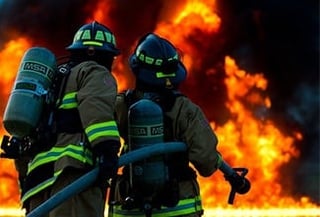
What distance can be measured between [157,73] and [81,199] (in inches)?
46.3

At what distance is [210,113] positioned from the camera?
13.7 meters

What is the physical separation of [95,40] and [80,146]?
33.7 inches

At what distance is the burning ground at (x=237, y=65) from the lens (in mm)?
13008

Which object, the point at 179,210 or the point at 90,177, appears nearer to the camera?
the point at 90,177

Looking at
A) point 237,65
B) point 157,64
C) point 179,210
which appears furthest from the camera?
point 237,65

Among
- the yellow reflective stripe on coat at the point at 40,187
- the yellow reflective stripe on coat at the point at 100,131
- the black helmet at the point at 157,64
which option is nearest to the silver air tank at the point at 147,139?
the black helmet at the point at 157,64

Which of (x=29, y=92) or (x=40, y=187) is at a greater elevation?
(x=29, y=92)

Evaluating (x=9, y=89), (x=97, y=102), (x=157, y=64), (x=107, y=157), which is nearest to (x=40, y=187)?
(x=107, y=157)

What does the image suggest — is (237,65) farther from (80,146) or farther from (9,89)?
(80,146)

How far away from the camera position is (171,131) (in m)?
5.20

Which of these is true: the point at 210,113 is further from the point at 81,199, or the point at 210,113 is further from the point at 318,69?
the point at 81,199

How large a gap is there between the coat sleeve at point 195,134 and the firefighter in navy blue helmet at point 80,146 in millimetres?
632

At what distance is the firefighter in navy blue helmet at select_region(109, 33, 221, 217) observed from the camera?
5.13m

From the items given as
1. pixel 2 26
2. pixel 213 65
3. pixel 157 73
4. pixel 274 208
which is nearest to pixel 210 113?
pixel 213 65
